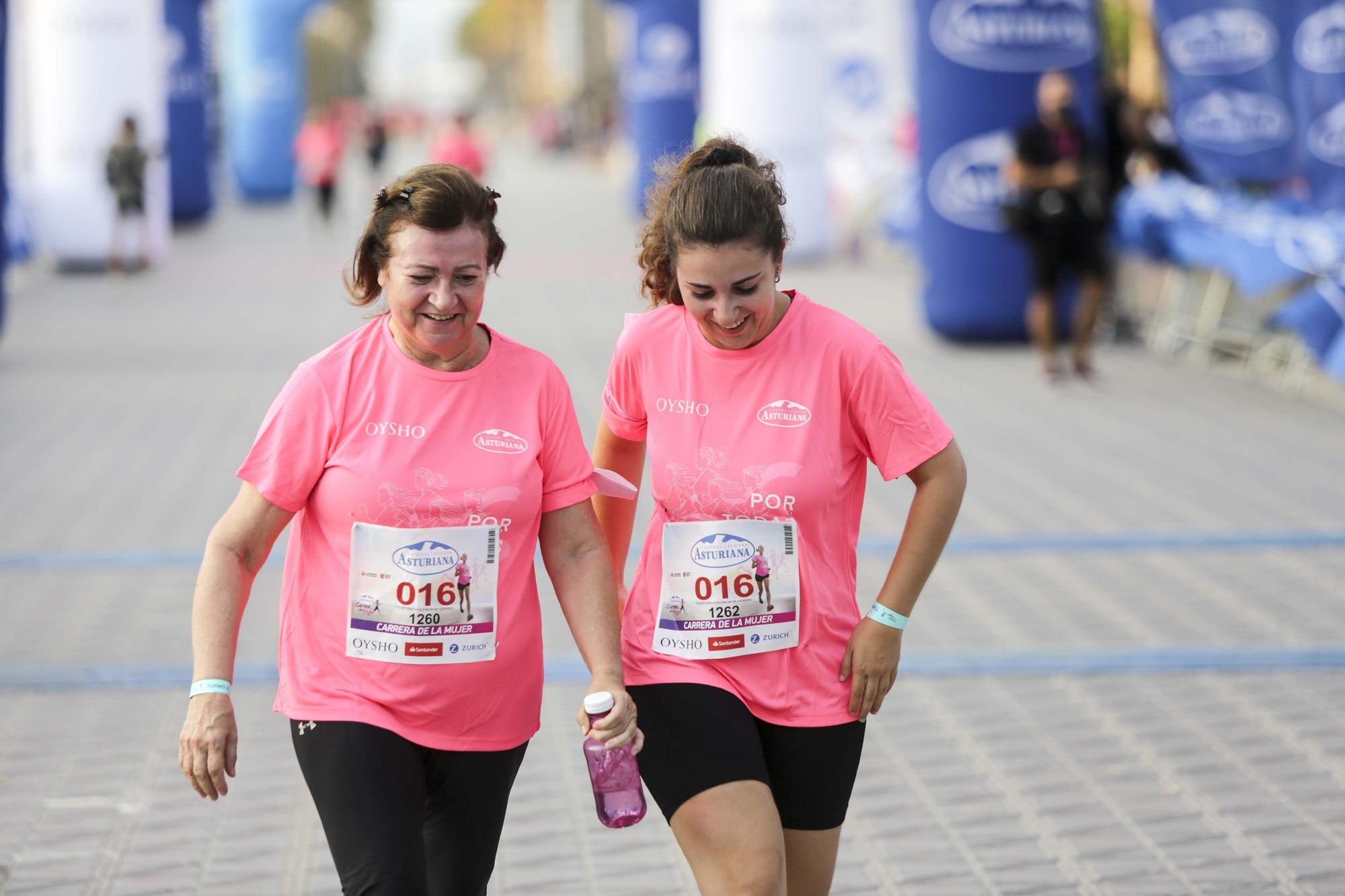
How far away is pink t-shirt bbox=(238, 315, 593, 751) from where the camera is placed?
283cm

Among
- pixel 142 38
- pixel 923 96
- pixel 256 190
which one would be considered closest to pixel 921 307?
pixel 923 96

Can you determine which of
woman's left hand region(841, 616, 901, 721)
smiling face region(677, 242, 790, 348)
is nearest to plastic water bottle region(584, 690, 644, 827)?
woman's left hand region(841, 616, 901, 721)

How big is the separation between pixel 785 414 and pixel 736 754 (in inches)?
22.6

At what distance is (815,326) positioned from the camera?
3.00 meters

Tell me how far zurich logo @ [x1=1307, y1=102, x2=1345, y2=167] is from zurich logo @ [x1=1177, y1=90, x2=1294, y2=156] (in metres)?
1.18

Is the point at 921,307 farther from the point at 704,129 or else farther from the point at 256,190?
Answer: the point at 256,190

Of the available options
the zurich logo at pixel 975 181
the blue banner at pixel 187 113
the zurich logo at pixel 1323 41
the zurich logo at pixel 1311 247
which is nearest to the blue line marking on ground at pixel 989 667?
the zurich logo at pixel 1311 247

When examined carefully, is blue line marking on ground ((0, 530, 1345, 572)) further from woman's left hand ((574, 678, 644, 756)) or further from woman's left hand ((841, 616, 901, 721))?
woman's left hand ((574, 678, 644, 756))

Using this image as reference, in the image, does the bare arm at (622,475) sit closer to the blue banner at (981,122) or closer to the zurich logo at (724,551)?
the zurich logo at (724,551)

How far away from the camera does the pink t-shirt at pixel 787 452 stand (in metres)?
2.93

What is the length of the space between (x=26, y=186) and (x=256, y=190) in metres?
15.0

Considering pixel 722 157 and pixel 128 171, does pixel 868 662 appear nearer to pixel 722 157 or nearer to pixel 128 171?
pixel 722 157

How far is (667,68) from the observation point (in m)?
25.7

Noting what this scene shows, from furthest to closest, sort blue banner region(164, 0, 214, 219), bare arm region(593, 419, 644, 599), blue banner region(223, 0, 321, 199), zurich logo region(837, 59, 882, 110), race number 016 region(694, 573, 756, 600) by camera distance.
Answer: blue banner region(223, 0, 321, 199)
blue banner region(164, 0, 214, 219)
zurich logo region(837, 59, 882, 110)
bare arm region(593, 419, 644, 599)
race number 016 region(694, 573, 756, 600)
